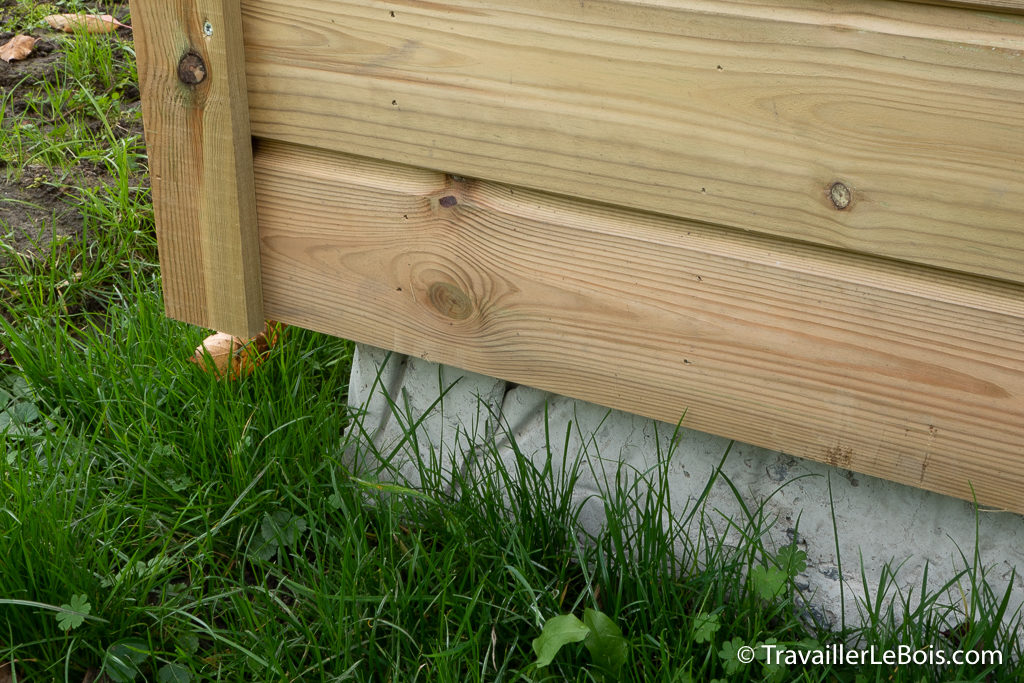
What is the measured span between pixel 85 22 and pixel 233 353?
1.83 meters

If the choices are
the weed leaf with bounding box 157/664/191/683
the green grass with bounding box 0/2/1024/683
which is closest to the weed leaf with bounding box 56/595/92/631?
the green grass with bounding box 0/2/1024/683

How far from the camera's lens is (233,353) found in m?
2.03

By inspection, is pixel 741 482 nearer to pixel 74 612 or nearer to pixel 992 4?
pixel 992 4

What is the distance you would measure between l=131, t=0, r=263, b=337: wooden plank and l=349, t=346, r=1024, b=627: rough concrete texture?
32 cm

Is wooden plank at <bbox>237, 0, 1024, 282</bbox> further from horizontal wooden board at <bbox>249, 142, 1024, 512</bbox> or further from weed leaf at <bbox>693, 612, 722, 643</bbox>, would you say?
weed leaf at <bbox>693, 612, 722, 643</bbox>

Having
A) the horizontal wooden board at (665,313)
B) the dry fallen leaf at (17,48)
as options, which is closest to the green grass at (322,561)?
the horizontal wooden board at (665,313)

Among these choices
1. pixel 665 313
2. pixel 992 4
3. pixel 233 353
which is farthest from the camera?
pixel 233 353

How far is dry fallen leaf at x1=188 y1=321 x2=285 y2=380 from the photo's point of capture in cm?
190

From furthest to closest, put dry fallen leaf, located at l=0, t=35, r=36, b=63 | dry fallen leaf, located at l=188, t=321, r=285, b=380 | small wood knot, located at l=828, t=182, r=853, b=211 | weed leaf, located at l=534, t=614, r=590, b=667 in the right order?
dry fallen leaf, located at l=0, t=35, r=36, b=63 → dry fallen leaf, located at l=188, t=321, r=285, b=380 → weed leaf, located at l=534, t=614, r=590, b=667 → small wood knot, located at l=828, t=182, r=853, b=211

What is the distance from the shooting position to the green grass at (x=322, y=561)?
4.59 ft

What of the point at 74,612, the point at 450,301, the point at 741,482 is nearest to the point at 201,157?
the point at 450,301

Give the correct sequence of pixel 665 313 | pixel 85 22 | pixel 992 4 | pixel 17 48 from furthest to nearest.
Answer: pixel 85 22, pixel 17 48, pixel 665 313, pixel 992 4

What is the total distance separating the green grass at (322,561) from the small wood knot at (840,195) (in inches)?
21.1

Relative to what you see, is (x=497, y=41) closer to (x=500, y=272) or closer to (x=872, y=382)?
(x=500, y=272)
